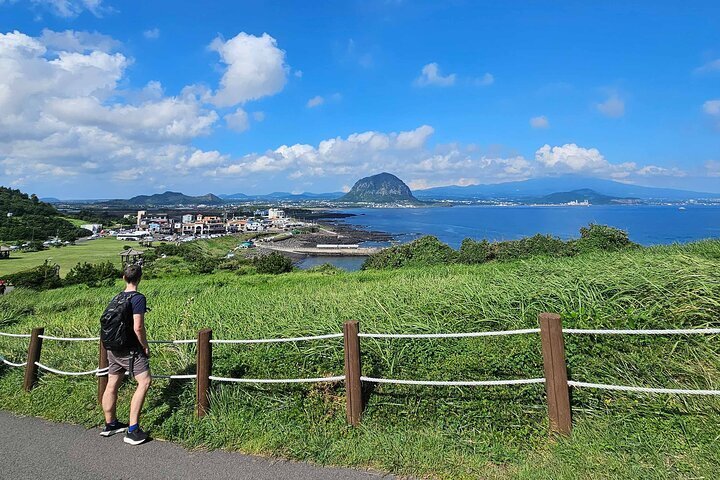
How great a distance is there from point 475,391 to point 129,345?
11.2 ft

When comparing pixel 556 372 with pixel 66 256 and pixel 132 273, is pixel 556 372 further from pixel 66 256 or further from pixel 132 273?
pixel 66 256

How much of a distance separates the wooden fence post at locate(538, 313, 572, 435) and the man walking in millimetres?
3640

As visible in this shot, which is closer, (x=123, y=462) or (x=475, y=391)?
(x=123, y=462)

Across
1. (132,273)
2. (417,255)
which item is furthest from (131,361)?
(417,255)

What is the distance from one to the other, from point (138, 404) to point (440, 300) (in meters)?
4.09

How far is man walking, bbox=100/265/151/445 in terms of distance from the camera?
421 centimetres

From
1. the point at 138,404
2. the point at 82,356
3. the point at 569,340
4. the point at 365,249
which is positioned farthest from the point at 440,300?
the point at 365,249

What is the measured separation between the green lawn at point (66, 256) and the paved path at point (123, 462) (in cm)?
5512

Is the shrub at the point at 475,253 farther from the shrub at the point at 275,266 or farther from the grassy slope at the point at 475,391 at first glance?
the shrub at the point at 275,266

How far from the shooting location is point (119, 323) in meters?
4.19

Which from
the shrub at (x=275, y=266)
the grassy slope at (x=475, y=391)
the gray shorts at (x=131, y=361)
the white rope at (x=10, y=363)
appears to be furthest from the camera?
the shrub at (x=275, y=266)

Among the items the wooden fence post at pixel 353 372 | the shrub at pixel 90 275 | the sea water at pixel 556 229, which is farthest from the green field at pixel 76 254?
the wooden fence post at pixel 353 372

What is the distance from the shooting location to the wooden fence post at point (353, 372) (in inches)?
164

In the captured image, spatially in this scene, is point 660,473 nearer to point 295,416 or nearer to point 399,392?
point 399,392
